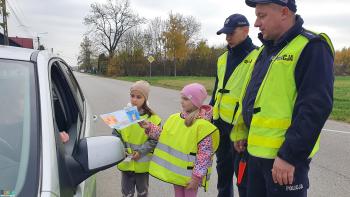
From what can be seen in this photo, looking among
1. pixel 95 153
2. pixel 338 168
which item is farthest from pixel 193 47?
pixel 95 153

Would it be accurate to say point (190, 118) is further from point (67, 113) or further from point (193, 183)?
point (67, 113)

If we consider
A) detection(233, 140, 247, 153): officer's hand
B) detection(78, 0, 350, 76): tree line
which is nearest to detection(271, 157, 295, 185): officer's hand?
detection(233, 140, 247, 153): officer's hand

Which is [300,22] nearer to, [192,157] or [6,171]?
[192,157]

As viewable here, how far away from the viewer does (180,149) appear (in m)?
3.22

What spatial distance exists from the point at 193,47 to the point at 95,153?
5713cm

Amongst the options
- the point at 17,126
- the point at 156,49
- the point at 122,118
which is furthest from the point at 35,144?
the point at 156,49

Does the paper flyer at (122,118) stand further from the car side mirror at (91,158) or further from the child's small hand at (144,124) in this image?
the car side mirror at (91,158)

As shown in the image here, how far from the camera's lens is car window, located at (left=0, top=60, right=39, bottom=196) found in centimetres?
177

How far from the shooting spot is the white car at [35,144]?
1.74m

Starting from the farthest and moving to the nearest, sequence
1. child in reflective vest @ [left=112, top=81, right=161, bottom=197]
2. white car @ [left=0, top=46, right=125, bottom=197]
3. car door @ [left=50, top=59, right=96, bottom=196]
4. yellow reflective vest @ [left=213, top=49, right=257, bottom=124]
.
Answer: yellow reflective vest @ [left=213, top=49, right=257, bottom=124] → child in reflective vest @ [left=112, top=81, right=161, bottom=197] → car door @ [left=50, top=59, right=96, bottom=196] → white car @ [left=0, top=46, right=125, bottom=197]

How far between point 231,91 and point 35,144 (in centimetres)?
222

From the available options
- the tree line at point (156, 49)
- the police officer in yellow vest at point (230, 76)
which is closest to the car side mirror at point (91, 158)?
the police officer in yellow vest at point (230, 76)

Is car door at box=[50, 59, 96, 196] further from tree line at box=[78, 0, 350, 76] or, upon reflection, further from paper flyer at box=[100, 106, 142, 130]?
tree line at box=[78, 0, 350, 76]

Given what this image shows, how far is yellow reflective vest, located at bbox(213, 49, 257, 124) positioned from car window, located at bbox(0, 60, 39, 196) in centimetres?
197
